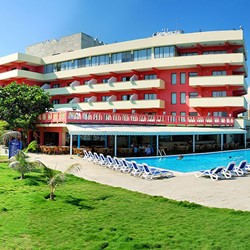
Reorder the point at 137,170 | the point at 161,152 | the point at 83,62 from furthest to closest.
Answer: the point at 83,62 < the point at 161,152 < the point at 137,170

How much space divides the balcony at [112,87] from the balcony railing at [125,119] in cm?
844

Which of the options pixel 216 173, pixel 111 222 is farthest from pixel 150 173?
pixel 111 222

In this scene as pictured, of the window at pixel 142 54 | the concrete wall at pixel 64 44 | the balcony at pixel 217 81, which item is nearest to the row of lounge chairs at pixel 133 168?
the balcony at pixel 217 81

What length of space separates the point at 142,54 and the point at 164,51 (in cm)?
363

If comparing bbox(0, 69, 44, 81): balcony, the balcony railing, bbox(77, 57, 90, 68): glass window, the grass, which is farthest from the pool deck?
bbox(0, 69, 44, 81): balcony

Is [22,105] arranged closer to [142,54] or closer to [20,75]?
[142,54]

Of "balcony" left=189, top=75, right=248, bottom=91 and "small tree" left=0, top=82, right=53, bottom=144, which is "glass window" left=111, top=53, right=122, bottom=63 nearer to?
"balcony" left=189, top=75, right=248, bottom=91

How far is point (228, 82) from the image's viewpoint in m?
41.2

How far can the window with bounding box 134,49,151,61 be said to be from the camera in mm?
47222

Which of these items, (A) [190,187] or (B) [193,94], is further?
(B) [193,94]

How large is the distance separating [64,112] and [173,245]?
23.3 m

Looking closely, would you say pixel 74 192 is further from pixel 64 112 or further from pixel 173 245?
pixel 64 112

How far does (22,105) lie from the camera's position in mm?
32406

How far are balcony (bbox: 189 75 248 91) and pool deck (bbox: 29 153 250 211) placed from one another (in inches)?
1038
